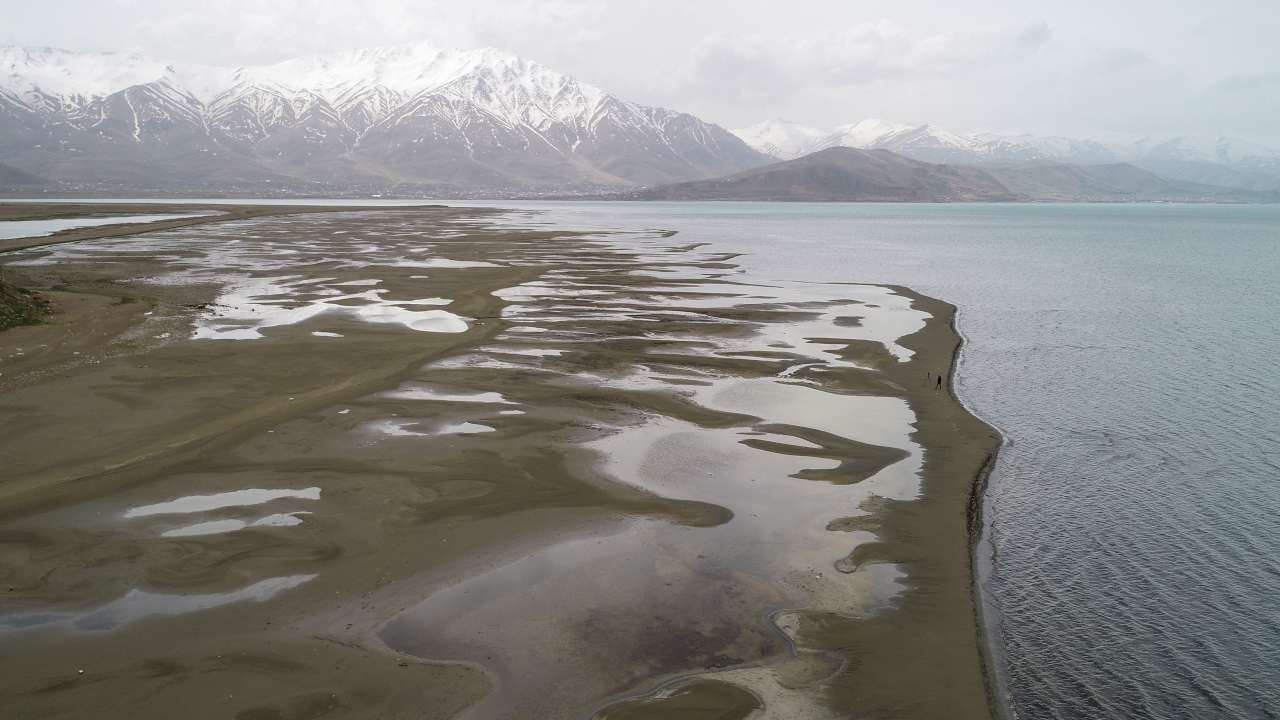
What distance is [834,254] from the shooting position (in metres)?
93.0

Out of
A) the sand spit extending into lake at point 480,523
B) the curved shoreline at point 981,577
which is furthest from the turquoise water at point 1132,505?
the sand spit extending into lake at point 480,523

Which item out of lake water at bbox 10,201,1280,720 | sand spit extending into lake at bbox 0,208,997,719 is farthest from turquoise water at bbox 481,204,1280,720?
sand spit extending into lake at bbox 0,208,997,719

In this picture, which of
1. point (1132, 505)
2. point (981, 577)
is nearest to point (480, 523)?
point (981, 577)

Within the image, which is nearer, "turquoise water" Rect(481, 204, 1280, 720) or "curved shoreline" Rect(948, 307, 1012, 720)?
"curved shoreline" Rect(948, 307, 1012, 720)

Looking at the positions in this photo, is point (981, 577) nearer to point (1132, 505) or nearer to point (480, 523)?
point (1132, 505)

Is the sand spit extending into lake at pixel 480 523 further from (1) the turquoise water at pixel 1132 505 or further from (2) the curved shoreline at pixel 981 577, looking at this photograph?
(1) the turquoise water at pixel 1132 505

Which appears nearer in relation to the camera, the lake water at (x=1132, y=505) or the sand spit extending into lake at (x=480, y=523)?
the sand spit extending into lake at (x=480, y=523)

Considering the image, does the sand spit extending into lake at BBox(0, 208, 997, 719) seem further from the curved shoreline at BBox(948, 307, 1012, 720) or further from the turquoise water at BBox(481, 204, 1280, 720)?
the turquoise water at BBox(481, 204, 1280, 720)

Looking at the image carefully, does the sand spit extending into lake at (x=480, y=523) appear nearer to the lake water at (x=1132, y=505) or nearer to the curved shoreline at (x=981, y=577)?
the curved shoreline at (x=981, y=577)

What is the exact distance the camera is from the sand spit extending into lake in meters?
12.1

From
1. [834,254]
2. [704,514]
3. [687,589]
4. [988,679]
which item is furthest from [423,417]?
[834,254]

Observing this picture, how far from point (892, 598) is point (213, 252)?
81.5 meters

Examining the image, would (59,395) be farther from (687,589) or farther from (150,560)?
(687,589)

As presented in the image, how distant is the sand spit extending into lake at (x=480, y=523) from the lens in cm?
1211
